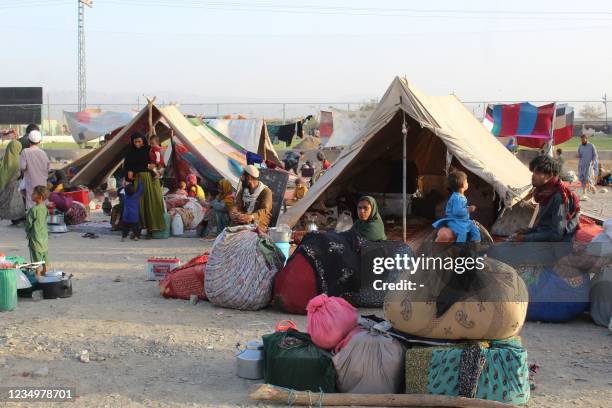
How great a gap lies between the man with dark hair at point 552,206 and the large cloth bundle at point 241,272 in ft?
7.02

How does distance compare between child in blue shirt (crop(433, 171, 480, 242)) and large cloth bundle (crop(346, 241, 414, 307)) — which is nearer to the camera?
child in blue shirt (crop(433, 171, 480, 242))

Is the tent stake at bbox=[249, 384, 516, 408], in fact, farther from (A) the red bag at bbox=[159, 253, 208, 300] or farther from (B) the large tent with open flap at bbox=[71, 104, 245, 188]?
(B) the large tent with open flap at bbox=[71, 104, 245, 188]

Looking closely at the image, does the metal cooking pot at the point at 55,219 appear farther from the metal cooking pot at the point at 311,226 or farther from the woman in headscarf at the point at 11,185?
the metal cooking pot at the point at 311,226

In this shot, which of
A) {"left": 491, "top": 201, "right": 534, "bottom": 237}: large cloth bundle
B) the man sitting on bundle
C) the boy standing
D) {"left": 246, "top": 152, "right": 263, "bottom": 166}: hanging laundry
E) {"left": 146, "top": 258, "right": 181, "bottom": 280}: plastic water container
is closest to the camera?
the boy standing

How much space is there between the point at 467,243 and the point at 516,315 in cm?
69

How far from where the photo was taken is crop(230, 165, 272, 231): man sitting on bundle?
8.73 m

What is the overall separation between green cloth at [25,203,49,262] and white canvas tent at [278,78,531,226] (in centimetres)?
336

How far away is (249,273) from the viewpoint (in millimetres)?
6379

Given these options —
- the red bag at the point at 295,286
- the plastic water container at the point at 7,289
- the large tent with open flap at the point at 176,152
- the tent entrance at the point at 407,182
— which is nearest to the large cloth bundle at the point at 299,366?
the red bag at the point at 295,286

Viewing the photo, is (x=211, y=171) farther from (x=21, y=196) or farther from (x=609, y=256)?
(x=609, y=256)

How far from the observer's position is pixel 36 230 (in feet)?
23.5

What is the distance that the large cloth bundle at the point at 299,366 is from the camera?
172 inches

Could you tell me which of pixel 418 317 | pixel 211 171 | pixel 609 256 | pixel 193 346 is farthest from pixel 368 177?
pixel 418 317

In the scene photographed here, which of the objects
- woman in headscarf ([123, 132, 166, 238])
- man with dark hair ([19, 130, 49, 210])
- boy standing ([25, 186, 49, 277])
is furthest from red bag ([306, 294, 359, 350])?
man with dark hair ([19, 130, 49, 210])
